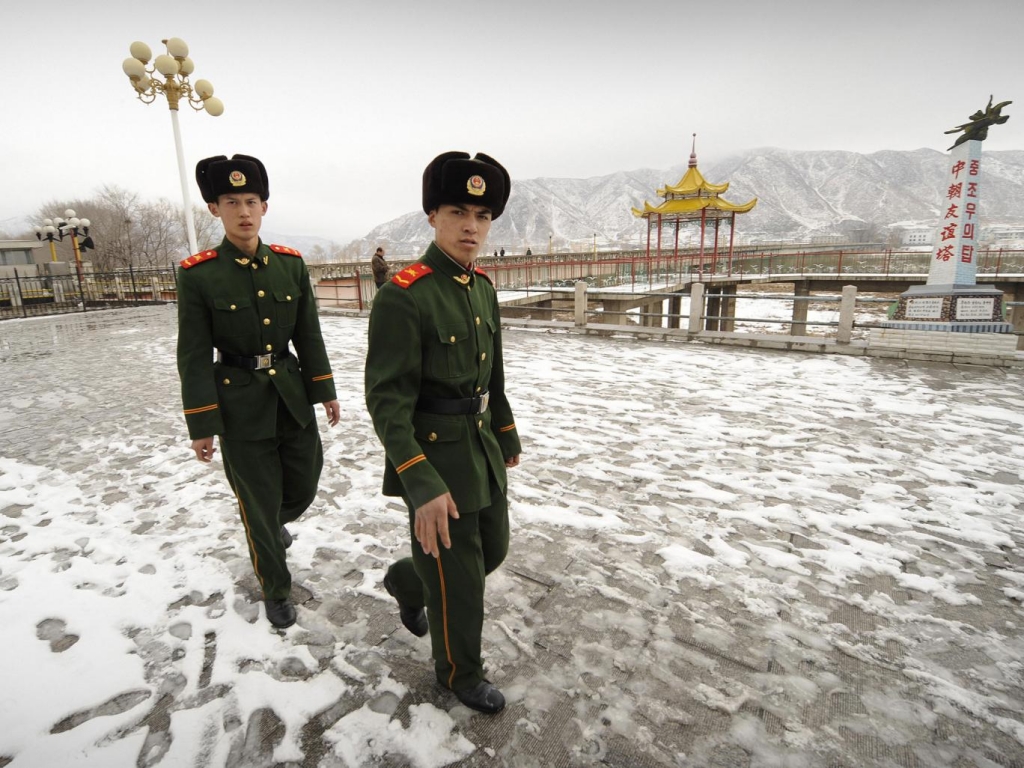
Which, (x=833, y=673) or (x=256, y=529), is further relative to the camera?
(x=256, y=529)

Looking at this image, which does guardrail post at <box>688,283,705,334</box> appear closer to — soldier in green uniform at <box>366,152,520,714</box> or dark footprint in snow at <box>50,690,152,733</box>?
soldier in green uniform at <box>366,152,520,714</box>

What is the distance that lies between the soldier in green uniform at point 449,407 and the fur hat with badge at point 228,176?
1.12m

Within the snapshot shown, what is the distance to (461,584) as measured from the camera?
1.85 m

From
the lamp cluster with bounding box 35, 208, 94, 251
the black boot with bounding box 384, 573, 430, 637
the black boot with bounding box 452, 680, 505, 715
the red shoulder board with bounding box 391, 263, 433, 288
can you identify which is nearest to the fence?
the lamp cluster with bounding box 35, 208, 94, 251

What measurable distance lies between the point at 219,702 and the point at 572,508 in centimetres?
235

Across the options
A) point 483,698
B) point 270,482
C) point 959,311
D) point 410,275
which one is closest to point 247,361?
point 270,482

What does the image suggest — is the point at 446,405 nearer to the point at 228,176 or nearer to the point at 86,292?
the point at 228,176

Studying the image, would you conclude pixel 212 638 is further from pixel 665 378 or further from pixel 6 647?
pixel 665 378

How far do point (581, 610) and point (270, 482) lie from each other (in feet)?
5.58

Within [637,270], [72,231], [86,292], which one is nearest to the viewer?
[72,231]

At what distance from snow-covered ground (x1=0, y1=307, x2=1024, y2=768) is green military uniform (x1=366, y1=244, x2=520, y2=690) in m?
0.47

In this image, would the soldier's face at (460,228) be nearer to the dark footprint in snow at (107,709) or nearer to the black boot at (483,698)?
the black boot at (483,698)

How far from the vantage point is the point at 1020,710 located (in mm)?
2004

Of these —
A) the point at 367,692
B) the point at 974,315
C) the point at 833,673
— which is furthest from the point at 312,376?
the point at 974,315
